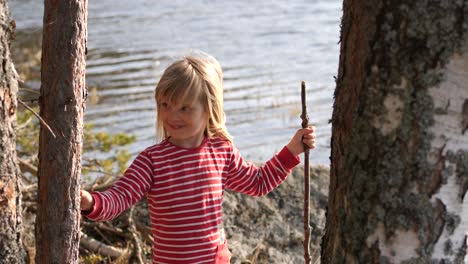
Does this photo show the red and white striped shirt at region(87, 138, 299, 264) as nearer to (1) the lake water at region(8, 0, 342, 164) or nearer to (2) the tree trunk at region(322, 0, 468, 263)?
(2) the tree trunk at region(322, 0, 468, 263)

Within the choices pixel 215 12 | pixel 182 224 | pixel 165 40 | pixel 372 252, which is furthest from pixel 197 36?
pixel 372 252

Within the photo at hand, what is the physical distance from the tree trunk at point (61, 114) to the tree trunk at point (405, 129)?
1166 millimetres

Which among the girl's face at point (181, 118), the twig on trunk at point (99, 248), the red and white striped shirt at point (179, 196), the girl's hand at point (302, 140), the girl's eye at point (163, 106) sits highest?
the girl's eye at point (163, 106)

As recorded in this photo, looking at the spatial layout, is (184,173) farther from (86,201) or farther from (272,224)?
(272,224)

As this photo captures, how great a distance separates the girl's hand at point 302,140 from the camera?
369 centimetres

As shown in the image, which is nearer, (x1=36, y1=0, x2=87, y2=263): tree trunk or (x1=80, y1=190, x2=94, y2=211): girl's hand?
(x1=36, y1=0, x2=87, y2=263): tree trunk

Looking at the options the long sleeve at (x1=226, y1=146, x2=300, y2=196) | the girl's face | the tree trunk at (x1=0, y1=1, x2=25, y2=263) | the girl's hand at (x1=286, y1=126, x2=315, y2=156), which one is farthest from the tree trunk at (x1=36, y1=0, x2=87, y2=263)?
the girl's hand at (x1=286, y1=126, x2=315, y2=156)

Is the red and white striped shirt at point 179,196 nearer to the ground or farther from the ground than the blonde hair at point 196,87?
nearer to the ground

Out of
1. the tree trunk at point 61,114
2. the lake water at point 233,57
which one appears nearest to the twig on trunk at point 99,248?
the tree trunk at point 61,114

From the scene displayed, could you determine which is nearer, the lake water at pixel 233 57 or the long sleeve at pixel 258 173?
the long sleeve at pixel 258 173

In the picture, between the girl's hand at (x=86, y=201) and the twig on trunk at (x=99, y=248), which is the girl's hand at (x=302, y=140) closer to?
the girl's hand at (x=86, y=201)

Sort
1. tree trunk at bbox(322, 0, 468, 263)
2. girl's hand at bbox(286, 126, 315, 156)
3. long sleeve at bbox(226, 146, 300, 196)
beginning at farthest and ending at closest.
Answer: long sleeve at bbox(226, 146, 300, 196) < girl's hand at bbox(286, 126, 315, 156) < tree trunk at bbox(322, 0, 468, 263)

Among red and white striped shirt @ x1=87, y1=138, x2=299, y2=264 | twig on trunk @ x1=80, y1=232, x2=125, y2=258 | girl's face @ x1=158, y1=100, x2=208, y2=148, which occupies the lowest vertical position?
twig on trunk @ x1=80, y1=232, x2=125, y2=258

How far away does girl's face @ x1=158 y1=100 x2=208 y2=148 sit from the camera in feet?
11.8
